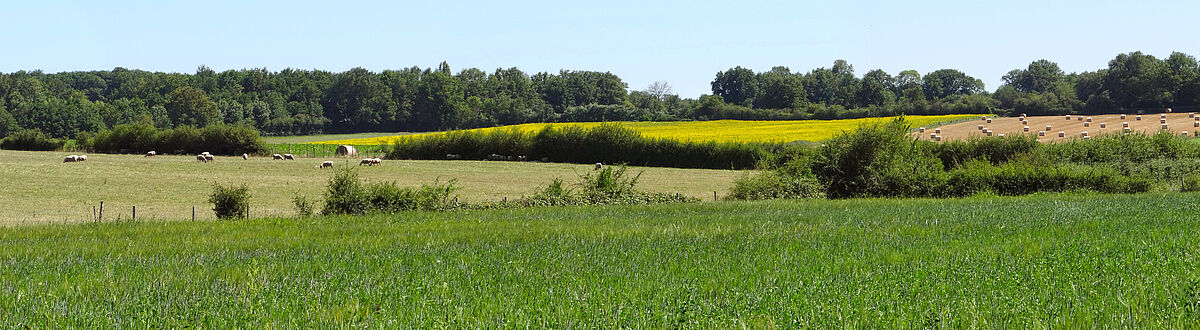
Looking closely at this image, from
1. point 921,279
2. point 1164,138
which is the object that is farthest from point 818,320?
point 1164,138

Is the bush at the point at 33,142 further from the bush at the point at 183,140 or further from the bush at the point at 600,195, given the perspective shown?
the bush at the point at 600,195

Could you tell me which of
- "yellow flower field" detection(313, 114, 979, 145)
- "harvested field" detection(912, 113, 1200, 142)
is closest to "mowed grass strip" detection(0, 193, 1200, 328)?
"harvested field" detection(912, 113, 1200, 142)

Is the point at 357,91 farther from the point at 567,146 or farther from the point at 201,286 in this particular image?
the point at 201,286

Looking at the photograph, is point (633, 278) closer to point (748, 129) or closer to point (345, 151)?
point (345, 151)

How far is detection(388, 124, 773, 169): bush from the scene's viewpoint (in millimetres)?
67125

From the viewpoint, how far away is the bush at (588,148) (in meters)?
67.1

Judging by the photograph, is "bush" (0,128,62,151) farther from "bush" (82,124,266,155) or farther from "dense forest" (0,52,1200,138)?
"dense forest" (0,52,1200,138)

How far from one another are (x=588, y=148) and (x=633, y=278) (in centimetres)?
6490

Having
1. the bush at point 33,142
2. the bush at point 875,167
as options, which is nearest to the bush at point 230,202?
the bush at point 875,167

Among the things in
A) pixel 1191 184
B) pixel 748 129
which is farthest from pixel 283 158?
pixel 1191 184

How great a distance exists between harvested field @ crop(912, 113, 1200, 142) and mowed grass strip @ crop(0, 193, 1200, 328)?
65.7 m

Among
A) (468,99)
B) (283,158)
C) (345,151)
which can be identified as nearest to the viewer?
(283,158)

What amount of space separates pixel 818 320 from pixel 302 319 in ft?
12.3

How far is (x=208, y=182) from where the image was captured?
49438mm
